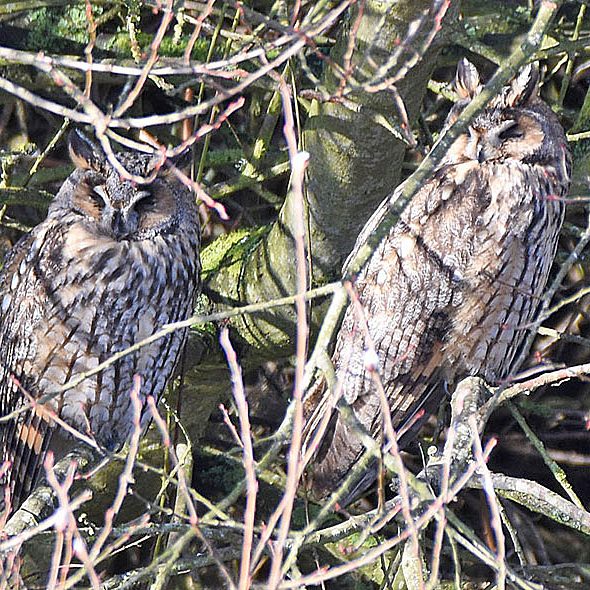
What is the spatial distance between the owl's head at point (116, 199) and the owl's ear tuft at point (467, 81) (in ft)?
2.75

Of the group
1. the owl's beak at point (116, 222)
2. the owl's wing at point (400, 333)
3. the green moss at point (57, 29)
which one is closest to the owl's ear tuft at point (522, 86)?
the owl's wing at point (400, 333)

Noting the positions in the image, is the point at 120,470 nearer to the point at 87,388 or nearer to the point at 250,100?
the point at 87,388

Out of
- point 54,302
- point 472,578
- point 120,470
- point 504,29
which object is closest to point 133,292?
point 54,302

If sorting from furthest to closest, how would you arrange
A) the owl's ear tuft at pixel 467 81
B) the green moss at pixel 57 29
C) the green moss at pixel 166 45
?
the green moss at pixel 57 29 → the green moss at pixel 166 45 → the owl's ear tuft at pixel 467 81

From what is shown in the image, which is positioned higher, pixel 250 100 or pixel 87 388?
pixel 250 100

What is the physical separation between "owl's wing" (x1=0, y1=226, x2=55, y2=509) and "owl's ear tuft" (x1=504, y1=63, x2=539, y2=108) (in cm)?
140

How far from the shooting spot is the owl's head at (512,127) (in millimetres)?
2854

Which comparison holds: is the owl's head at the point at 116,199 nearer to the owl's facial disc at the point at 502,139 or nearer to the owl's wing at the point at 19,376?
the owl's wing at the point at 19,376

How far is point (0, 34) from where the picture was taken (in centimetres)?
348

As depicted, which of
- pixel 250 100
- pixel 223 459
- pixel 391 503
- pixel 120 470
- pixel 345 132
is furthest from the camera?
pixel 223 459

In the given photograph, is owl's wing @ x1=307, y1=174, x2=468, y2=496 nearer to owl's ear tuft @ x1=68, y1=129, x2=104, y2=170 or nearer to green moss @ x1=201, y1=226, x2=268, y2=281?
green moss @ x1=201, y1=226, x2=268, y2=281

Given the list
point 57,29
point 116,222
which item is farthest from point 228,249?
point 57,29

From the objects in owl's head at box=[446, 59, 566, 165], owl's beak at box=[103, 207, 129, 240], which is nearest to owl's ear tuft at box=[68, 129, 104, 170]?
owl's beak at box=[103, 207, 129, 240]

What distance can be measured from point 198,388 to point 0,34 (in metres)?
1.36
